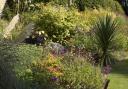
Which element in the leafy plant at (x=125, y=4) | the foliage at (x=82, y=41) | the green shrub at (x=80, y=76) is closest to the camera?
the green shrub at (x=80, y=76)

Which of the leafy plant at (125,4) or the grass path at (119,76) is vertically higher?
the grass path at (119,76)

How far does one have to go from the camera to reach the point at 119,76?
12273mm

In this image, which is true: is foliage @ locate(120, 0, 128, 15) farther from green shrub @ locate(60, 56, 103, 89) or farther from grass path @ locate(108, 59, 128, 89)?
green shrub @ locate(60, 56, 103, 89)

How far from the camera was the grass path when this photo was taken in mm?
11086

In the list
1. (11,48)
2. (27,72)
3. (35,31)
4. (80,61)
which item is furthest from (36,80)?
(35,31)

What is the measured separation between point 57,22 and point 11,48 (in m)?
9.05

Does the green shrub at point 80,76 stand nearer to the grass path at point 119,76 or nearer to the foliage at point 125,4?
the grass path at point 119,76

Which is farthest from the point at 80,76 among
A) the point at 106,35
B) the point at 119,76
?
the point at 106,35

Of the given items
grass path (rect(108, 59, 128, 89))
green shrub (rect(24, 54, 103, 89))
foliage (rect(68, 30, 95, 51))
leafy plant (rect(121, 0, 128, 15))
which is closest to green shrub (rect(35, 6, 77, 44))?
foliage (rect(68, 30, 95, 51))

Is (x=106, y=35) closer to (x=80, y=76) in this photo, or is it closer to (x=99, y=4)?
(x=80, y=76)

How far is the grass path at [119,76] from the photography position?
11086mm

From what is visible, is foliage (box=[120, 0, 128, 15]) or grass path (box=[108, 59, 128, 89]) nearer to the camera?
grass path (box=[108, 59, 128, 89])

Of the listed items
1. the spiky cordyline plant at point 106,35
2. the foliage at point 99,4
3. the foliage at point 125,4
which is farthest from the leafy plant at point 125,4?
the spiky cordyline plant at point 106,35

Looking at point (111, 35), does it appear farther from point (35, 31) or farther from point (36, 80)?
point (36, 80)
